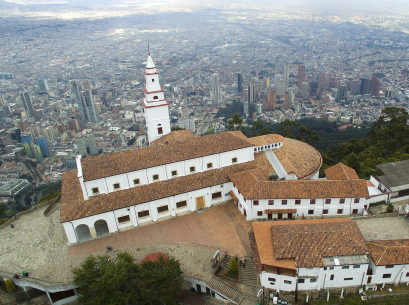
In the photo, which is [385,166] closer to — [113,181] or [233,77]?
[113,181]

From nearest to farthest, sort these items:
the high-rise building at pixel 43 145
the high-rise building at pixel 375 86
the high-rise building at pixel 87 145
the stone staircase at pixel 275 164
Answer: the stone staircase at pixel 275 164 → the high-rise building at pixel 87 145 → the high-rise building at pixel 43 145 → the high-rise building at pixel 375 86

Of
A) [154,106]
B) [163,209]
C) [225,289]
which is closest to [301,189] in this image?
[225,289]

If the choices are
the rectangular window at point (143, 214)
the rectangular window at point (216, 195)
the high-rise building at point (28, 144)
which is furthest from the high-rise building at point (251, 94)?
the rectangular window at point (143, 214)

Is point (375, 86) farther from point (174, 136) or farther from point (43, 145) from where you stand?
point (43, 145)

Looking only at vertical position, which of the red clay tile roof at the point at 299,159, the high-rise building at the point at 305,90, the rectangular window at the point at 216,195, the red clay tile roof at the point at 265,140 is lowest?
the high-rise building at the point at 305,90

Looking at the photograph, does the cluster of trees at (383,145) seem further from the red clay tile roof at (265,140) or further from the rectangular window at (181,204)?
the rectangular window at (181,204)

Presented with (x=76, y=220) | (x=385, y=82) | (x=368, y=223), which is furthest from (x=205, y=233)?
(x=385, y=82)

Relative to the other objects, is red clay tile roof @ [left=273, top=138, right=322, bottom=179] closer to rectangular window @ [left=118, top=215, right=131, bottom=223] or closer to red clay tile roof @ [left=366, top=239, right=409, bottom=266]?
red clay tile roof @ [left=366, top=239, right=409, bottom=266]
